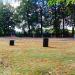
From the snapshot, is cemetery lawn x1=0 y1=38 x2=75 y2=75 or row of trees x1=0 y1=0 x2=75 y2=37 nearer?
cemetery lawn x1=0 y1=38 x2=75 y2=75

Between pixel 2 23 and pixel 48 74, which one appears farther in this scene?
pixel 2 23

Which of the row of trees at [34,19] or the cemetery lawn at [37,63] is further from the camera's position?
the row of trees at [34,19]

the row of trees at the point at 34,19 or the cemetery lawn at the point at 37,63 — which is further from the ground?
the row of trees at the point at 34,19

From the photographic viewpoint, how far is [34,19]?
76312mm

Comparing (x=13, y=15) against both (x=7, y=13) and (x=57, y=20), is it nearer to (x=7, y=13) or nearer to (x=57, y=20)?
(x=7, y=13)

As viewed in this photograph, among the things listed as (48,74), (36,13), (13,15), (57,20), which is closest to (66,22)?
(57,20)

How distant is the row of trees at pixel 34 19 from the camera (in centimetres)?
7519

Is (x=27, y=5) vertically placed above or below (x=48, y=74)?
above

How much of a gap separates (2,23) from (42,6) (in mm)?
10538

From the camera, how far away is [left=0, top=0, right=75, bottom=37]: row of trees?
7519 cm

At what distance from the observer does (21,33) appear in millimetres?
74500

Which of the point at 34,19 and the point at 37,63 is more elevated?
the point at 34,19

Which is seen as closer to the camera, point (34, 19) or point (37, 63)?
point (37, 63)

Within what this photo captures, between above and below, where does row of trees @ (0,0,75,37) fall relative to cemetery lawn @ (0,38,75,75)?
above
